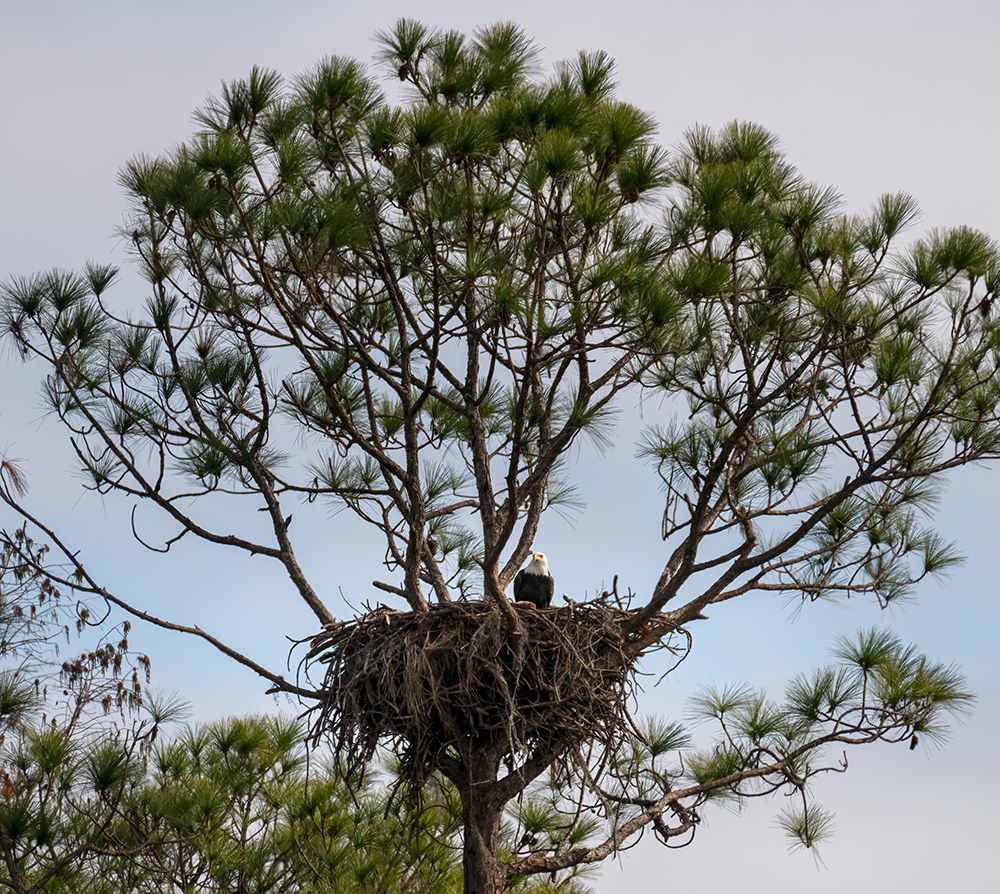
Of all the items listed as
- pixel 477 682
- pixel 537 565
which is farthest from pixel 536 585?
pixel 477 682

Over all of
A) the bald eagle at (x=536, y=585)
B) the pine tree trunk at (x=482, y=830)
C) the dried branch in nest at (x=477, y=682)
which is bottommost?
the pine tree trunk at (x=482, y=830)

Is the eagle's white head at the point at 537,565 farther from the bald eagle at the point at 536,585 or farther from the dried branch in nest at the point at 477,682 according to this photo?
the dried branch in nest at the point at 477,682

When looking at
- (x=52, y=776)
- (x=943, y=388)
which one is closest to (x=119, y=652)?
(x=52, y=776)

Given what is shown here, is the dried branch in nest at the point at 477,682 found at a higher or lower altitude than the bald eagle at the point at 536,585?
lower

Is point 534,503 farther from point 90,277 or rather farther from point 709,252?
point 90,277

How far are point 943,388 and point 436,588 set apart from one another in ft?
7.63

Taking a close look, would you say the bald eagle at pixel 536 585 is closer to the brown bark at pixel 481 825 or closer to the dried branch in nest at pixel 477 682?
the dried branch in nest at pixel 477 682

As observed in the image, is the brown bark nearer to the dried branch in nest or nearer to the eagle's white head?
the dried branch in nest

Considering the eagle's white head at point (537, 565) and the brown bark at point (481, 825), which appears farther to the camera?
the eagle's white head at point (537, 565)

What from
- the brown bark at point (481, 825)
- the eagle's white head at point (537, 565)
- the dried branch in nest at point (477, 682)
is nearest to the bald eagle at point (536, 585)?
the eagle's white head at point (537, 565)

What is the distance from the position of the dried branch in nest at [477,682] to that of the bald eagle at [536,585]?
0.36 meters

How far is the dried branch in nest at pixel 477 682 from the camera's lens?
4492 mm

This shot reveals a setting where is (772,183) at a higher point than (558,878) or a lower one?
higher

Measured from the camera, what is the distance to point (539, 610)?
190 inches
